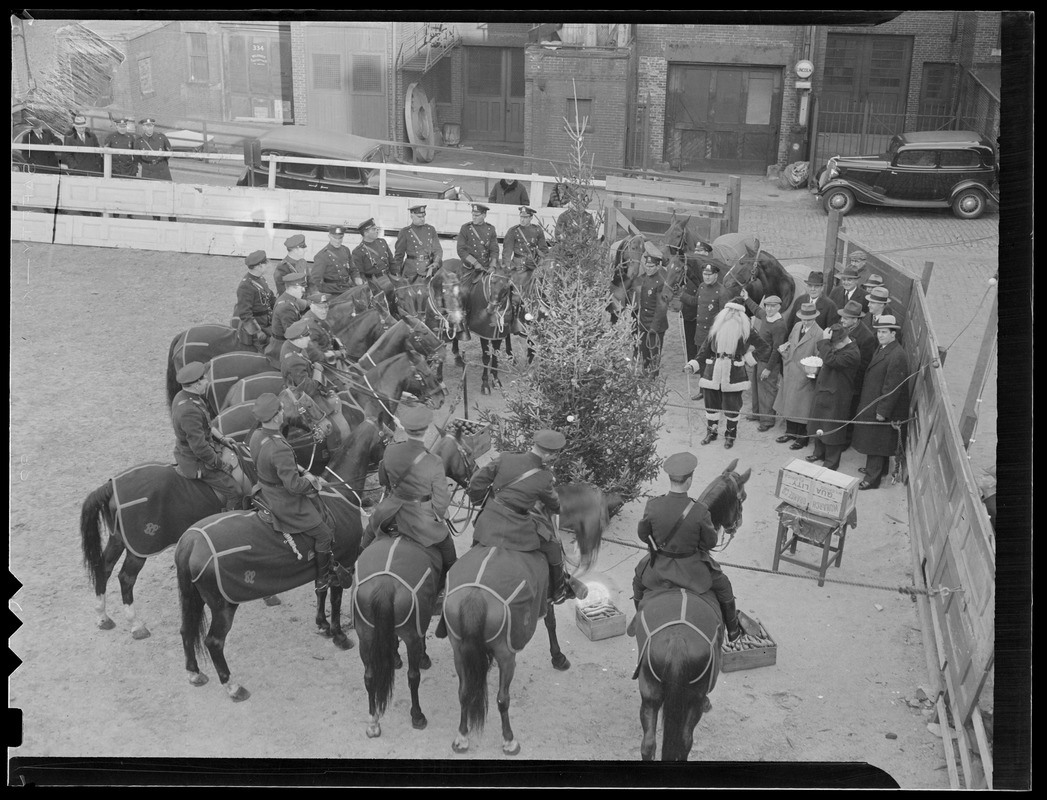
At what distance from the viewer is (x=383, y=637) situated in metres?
7.45

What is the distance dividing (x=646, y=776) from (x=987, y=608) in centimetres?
266

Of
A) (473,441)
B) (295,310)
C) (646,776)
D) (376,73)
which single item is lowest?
(646,776)

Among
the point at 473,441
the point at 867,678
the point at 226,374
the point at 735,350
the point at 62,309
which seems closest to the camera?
the point at 867,678

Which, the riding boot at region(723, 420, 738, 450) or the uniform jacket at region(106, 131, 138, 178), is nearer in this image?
the riding boot at region(723, 420, 738, 450)

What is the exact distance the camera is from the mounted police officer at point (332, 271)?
14.3m

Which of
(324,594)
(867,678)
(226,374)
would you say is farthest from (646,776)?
(226,374)

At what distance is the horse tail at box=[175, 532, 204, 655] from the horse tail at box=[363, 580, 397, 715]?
1.42 metres

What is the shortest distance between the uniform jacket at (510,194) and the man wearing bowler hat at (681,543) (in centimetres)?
1245

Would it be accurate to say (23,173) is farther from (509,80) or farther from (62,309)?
(509,80)

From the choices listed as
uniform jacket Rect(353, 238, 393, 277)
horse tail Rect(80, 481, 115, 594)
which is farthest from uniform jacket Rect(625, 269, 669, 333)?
horse tail Rect(80, 481, 115, 594)

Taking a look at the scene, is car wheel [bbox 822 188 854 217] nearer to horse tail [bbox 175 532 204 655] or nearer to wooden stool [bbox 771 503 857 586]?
wooden stool [bbox 771 503 857 586]

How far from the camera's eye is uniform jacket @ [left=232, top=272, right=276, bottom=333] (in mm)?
12297

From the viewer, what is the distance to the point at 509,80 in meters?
27.3

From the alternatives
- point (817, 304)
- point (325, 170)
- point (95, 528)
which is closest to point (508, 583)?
point (95, 528)
